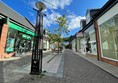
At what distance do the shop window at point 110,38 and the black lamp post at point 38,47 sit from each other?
6.06m

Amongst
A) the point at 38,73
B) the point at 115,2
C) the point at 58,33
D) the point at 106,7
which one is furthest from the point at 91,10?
the point at 38,73

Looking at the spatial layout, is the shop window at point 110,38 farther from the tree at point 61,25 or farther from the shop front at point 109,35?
the tree at point 61,25

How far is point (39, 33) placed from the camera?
221 inches

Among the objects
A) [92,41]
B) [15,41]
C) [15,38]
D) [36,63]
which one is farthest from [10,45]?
[92,41]

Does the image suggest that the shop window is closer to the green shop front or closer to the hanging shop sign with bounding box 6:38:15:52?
the green shop front

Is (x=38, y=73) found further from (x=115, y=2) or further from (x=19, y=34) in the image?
(x=19, y=34)

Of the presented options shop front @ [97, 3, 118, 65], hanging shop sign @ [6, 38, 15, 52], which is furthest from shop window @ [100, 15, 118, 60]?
hanging shop sign @ [6, 38, 15, 52]

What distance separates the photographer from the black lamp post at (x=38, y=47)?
5.17 m

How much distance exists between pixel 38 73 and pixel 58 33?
14.4 meters

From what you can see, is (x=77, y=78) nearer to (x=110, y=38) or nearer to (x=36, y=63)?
(x=36, y=63)

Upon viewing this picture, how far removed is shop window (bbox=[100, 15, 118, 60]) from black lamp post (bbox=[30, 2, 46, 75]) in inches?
238

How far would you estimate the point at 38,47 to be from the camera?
5453 mm

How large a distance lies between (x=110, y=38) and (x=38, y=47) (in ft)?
22.7

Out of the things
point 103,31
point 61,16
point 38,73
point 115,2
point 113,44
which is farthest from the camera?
point 61,16
